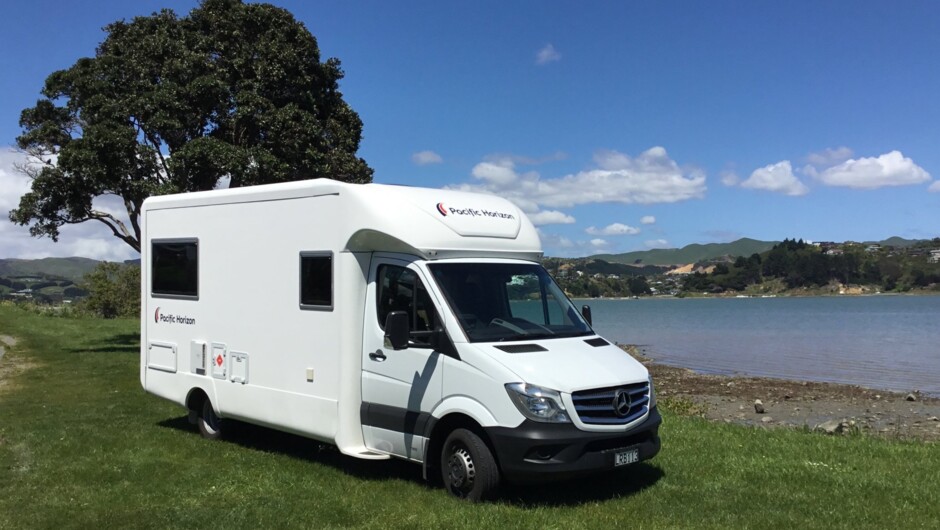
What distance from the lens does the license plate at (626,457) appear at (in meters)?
6.98

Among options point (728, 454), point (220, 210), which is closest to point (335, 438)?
point (220, 210)

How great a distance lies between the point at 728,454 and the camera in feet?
30.4

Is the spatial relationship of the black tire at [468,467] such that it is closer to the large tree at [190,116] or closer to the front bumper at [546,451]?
the front bumper at [546,451]

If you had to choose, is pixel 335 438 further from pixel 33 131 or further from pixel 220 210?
pixel 33 131

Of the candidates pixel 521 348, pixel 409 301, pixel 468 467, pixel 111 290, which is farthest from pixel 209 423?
pixel 111 290

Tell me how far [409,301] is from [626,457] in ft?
8.47

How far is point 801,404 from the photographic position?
20.8m

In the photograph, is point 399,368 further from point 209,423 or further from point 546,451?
point 209,423

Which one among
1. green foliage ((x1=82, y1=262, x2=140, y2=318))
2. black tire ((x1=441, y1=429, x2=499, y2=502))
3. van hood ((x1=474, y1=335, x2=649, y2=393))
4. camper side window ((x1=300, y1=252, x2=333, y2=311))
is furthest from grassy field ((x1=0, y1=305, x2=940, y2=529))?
green foliage ((x1=82, y1=262, x2=140, y2=318))

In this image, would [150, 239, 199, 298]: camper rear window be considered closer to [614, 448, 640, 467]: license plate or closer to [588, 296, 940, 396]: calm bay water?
[614, 448, 640, 467]: license plate

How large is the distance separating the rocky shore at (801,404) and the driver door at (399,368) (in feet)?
26.0

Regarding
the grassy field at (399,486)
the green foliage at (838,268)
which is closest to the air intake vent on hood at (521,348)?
the grassy field at (399,486)

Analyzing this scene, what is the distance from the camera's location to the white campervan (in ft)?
22.5

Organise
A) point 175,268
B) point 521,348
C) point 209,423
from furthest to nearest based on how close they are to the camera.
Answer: point 175,268
point 209,423
point 521,348
